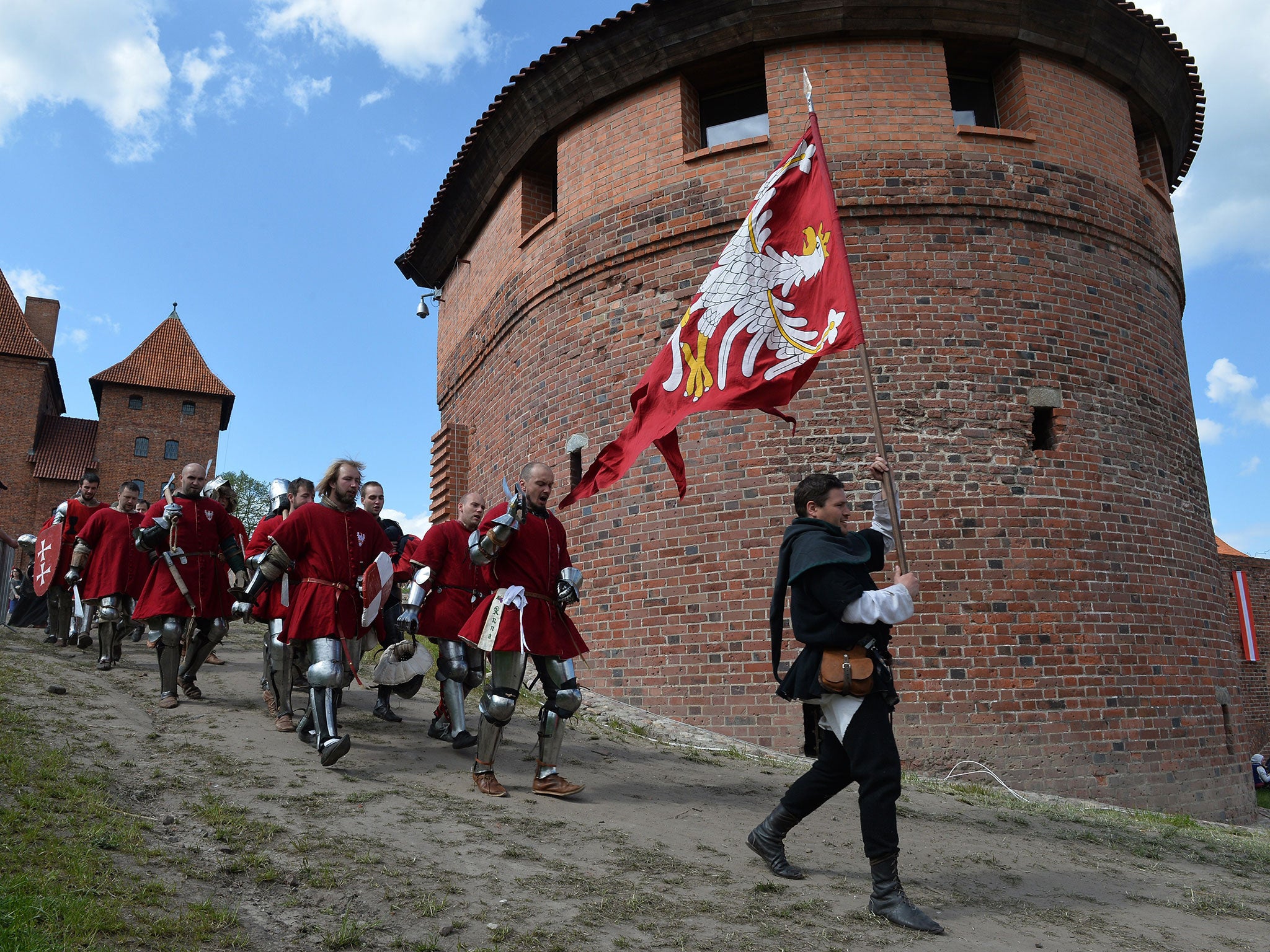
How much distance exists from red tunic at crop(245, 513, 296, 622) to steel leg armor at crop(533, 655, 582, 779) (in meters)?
1.96

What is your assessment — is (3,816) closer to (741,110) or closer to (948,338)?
(948,338)

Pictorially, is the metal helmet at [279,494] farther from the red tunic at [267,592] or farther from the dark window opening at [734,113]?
the dark window opening at [734,113]

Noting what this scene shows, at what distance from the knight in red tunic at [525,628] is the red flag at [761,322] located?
0.43 metres

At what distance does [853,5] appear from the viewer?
32.9 feet

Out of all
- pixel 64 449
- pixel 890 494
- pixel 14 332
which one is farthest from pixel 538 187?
pixel 14 332

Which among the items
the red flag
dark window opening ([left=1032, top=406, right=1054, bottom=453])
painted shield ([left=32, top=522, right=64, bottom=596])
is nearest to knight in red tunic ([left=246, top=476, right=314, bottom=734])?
the red flag

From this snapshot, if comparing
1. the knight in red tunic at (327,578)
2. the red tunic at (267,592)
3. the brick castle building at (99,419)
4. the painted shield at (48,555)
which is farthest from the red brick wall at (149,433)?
the knight in red tunic at (327,578)

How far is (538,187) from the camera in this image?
13195 mm

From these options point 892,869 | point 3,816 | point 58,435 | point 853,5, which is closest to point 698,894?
point 892,869

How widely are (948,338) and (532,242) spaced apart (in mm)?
5895

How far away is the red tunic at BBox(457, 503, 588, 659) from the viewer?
545cm

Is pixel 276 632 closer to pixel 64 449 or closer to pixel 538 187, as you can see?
pixel 538 187

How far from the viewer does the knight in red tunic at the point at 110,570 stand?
9188mm

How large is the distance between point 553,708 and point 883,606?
247 cm
